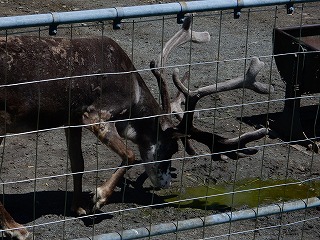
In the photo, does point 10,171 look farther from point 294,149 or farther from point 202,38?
point 294,149

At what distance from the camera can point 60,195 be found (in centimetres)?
759

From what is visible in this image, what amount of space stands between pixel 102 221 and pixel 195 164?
4.77 feet

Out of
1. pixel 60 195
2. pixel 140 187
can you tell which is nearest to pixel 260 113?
pixel 140 187

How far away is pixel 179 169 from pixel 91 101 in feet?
4.78

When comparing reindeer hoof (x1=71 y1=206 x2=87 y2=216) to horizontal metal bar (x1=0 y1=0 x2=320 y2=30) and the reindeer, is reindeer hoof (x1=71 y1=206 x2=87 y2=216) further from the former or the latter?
horizontal metal bar (x1=0 y1=0 x2=320 y2=30)

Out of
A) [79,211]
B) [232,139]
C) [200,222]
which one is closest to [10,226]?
[79,211]

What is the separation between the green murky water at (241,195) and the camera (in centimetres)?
757

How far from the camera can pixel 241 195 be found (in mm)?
7766

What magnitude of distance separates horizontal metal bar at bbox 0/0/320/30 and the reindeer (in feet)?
4.55

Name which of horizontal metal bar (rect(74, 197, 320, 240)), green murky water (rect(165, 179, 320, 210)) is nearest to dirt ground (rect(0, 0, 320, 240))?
green murky water (rect(165, 179, 320, 210))

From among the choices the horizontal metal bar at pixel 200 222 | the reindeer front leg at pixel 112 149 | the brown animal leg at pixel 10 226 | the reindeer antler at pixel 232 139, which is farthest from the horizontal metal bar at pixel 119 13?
the reindeer front leg at pixel 112 149

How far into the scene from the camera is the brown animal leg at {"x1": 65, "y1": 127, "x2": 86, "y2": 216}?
24.2 feet

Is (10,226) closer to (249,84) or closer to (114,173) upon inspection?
(114,173)

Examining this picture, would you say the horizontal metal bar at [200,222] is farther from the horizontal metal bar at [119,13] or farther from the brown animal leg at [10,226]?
the brown animal leg at [10,226]
